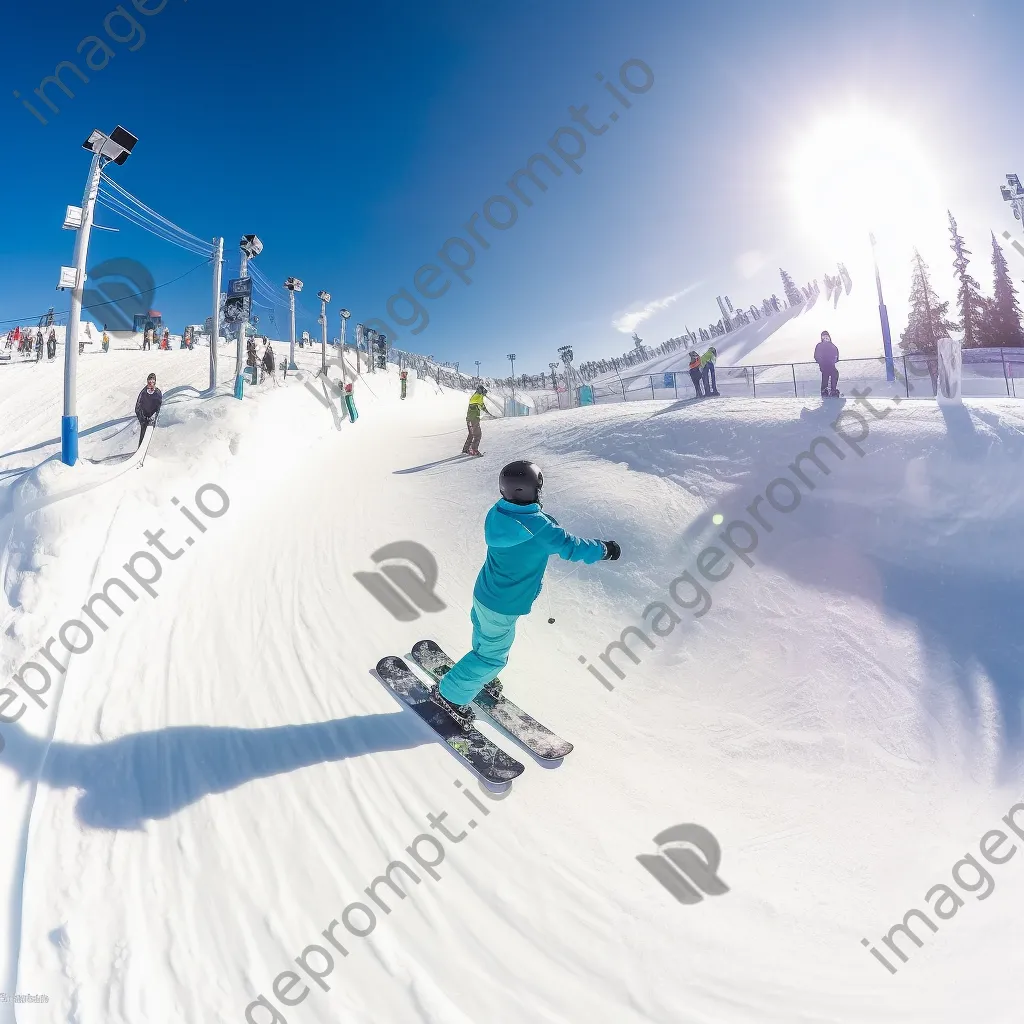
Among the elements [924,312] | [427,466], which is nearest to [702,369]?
[427,466]

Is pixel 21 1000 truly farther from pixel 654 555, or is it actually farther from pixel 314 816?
pixel 654 555

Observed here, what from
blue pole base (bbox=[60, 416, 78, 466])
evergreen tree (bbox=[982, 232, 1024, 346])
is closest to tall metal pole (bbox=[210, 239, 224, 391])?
blue pole base (bbox=[60, 416, 78, 466])

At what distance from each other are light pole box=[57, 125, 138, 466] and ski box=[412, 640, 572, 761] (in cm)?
886

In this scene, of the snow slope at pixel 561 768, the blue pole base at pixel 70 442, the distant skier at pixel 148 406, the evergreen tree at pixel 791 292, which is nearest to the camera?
the snow slope at pixel 561 768

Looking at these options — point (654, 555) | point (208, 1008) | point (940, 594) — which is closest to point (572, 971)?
point (208, 1008)

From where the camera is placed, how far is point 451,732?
345 cm

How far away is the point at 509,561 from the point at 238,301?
17.3m

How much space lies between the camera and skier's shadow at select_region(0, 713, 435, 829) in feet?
9.25

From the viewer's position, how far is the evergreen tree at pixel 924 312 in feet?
120

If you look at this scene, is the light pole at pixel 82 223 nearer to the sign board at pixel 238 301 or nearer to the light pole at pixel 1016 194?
the sign board at pixel 238 301

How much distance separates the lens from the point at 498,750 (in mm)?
3301

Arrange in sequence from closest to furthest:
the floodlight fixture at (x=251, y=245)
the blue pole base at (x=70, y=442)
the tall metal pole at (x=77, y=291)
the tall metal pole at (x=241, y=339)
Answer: the blue pole base at (x=70, y=442) < the tall metal pole at (x=77, y=291) < the tall metal pole at (x=241, y=339) < the floodlight fixture at (x=251, y=245)

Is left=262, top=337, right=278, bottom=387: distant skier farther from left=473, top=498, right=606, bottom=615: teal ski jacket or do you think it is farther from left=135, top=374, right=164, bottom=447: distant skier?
left=473, top=498, right=606, bottom=615: teal ski jacket

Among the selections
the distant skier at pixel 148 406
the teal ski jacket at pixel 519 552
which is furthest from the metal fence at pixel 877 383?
the distant skier at pixel 148 406
